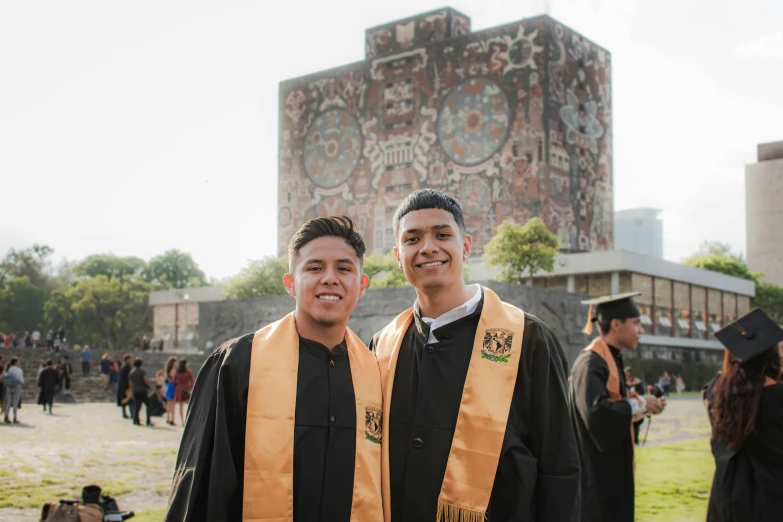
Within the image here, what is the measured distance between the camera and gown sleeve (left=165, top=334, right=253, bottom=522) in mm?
3262

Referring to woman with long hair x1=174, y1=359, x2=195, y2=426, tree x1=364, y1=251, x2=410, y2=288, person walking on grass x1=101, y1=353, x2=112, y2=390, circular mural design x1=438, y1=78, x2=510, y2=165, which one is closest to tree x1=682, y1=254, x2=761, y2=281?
circular mural design x1=438, y1=78, x2=510, y2=165

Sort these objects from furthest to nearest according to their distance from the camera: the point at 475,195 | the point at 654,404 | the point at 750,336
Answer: the point at 475,195
the point at 654,404
the point at 750,336

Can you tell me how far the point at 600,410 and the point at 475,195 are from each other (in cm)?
4652

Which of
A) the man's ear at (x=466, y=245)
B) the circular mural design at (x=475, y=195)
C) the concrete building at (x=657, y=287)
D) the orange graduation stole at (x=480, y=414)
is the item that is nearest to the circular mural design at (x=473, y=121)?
the circular mural design at (x=475, y=195)

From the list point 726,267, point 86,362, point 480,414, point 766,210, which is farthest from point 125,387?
point 766,210

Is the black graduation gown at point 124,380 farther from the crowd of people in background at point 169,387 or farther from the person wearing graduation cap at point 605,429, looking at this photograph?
the person wearing graduation cap at point 605,429

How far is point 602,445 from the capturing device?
5.53 meters

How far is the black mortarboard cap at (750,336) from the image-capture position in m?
4.99

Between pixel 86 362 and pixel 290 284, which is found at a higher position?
pixel 290 284

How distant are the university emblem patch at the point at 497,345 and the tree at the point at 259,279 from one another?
41991 millimetres

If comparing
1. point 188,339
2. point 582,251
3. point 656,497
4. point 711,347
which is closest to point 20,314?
point 188,339

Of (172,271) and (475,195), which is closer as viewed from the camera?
(475,195)

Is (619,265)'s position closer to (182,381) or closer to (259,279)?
(259,279)

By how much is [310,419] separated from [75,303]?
65.8 m
